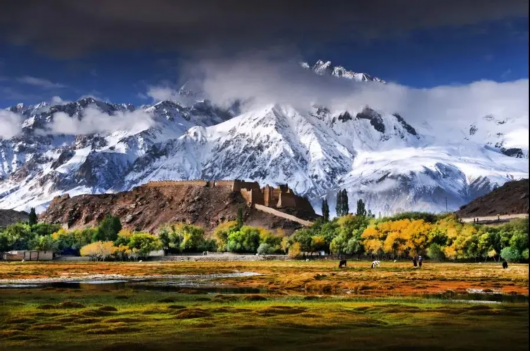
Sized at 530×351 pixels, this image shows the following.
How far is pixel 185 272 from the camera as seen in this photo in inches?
3236

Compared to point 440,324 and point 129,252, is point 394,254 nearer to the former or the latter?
point 129,252

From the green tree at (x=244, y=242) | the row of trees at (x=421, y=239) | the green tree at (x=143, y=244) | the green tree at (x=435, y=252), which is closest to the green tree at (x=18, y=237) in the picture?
the green tree at (x=143, y=244)

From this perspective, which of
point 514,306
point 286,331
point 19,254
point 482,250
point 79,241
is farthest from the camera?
point 79,241

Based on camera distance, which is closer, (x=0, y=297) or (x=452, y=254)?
(x=0, y=297)

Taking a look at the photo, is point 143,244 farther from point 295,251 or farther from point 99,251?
point 295,251

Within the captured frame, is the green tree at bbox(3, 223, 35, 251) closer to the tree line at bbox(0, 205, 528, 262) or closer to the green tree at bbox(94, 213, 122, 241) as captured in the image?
the tree line at bbox(0, 205, 528, 262)

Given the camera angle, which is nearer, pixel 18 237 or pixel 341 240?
pixel 341 240

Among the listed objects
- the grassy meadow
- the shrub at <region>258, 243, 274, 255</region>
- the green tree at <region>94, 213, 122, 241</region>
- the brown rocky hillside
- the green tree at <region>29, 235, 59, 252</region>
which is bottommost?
the grassy meadow

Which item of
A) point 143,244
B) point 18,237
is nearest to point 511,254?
point 143,244

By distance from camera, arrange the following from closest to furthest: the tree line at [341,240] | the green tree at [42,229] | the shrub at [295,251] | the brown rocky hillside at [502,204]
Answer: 1. the tree line at [341,240]
2. the shrub at [295,251]
3. the brown rocky hillside at [502,204]
4. the green tree at [42,229]

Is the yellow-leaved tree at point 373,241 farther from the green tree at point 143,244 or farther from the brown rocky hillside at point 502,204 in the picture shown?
the brown rocky hillside at point 502,204

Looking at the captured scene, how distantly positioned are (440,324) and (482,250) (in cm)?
7170

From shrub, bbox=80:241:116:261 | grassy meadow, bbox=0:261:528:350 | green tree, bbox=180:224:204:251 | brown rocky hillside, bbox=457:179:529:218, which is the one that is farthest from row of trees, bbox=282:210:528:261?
grassy meadow, bbox=0:261:528:350

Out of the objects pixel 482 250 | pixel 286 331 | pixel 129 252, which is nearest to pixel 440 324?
pixel 286 331
